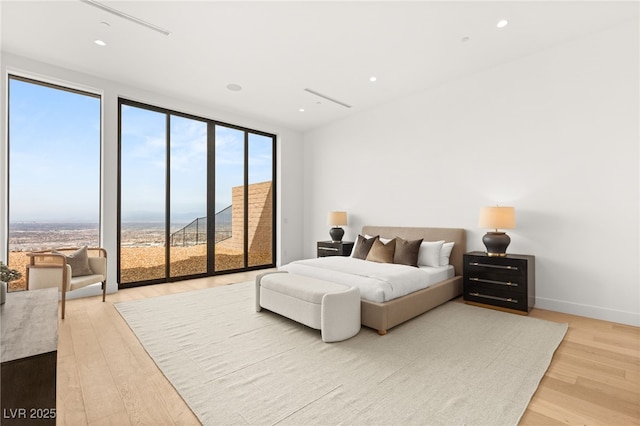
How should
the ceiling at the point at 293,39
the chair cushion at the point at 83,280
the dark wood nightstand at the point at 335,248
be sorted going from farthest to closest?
1. the dark wood nightstand at the point at 335,248
2. the chair cushion at the point at 83,280
3. the ceiling at the point at 293,39

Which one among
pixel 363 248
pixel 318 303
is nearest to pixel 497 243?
pixel 363 248

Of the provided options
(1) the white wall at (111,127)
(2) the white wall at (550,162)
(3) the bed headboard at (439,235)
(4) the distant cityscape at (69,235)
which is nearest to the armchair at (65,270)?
(4) the distant cityscape at (69,235)

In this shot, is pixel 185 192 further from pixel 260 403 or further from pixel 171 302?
pixel 260 403

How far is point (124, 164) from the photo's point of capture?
188 inches

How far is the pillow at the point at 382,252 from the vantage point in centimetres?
424

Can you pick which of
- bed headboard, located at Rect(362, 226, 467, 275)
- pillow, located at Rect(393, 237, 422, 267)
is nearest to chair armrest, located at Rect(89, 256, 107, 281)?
pillow, located at Rect(393, 237, 422, 267)

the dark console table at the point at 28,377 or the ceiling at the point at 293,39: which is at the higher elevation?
the ceiling at the point at 293,39

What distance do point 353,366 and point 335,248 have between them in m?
3.48

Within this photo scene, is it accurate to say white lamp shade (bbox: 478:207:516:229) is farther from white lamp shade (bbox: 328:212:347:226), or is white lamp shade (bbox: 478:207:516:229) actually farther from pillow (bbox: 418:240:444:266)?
white lamp shade (bbox: 328:212:347:226)

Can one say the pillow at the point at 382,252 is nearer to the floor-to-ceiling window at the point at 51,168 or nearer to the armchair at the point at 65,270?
the armchair at the point at 65,270

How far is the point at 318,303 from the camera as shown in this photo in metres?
2.89

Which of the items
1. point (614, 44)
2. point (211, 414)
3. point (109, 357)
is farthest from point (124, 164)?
point (614, 44)

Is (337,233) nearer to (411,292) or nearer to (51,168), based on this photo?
(411,292)

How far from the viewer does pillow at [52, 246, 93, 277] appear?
3730mm
